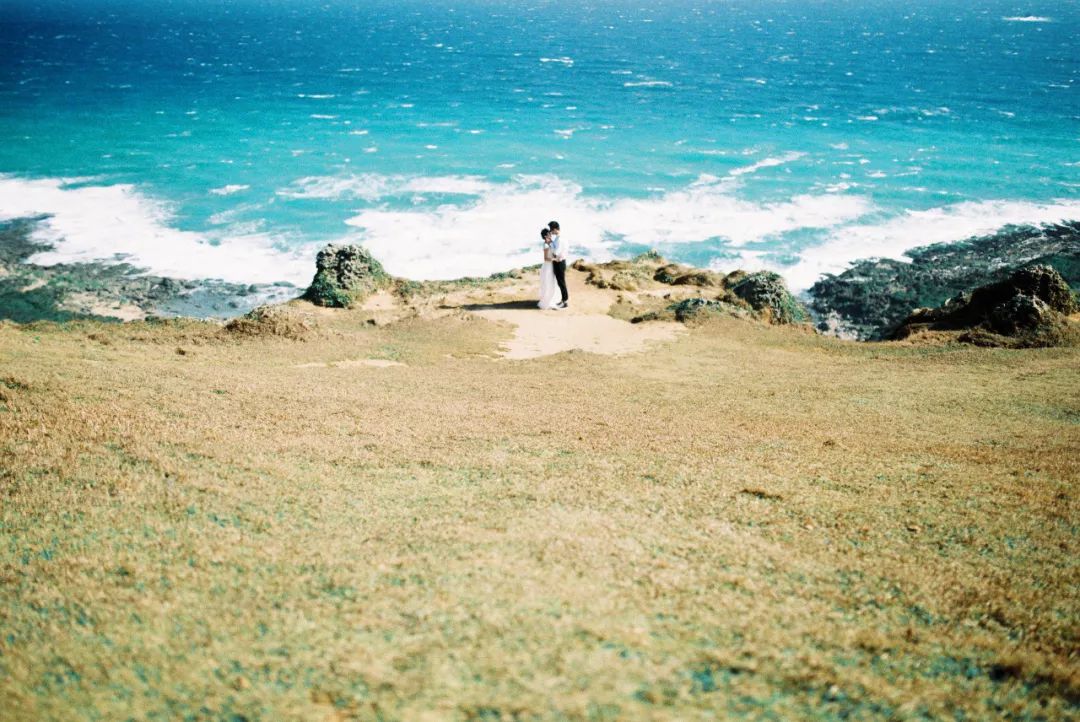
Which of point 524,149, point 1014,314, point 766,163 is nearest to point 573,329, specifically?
point 1014,314

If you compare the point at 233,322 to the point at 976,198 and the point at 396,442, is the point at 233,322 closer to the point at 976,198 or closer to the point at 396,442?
the point at 396,442

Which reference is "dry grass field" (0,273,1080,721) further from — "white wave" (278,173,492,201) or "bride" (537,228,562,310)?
"white wave" (278,173,492,201)

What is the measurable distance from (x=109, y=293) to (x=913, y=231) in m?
34.1

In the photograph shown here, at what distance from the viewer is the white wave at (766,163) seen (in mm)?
43562

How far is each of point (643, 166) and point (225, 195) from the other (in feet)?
79.8

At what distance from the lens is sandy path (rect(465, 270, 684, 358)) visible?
53.4 ft

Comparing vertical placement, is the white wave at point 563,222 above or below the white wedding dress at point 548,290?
above

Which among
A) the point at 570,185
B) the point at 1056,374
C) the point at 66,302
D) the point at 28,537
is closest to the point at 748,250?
the point at 570,185

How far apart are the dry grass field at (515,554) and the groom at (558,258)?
7771 mm

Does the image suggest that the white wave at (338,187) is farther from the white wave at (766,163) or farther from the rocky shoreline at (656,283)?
the white wave at (766,163)

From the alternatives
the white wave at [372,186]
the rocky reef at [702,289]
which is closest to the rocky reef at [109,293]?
the white wave at [372,186]

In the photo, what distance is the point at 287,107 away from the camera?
60719 mm

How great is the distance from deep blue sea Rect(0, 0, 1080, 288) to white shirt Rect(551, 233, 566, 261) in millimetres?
12515

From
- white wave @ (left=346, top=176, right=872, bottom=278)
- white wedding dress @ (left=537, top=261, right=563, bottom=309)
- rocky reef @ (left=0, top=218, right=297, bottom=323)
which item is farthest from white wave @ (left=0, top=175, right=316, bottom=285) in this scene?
white wedding dress @ (left=537, top=261, right=563, bottom=309)
